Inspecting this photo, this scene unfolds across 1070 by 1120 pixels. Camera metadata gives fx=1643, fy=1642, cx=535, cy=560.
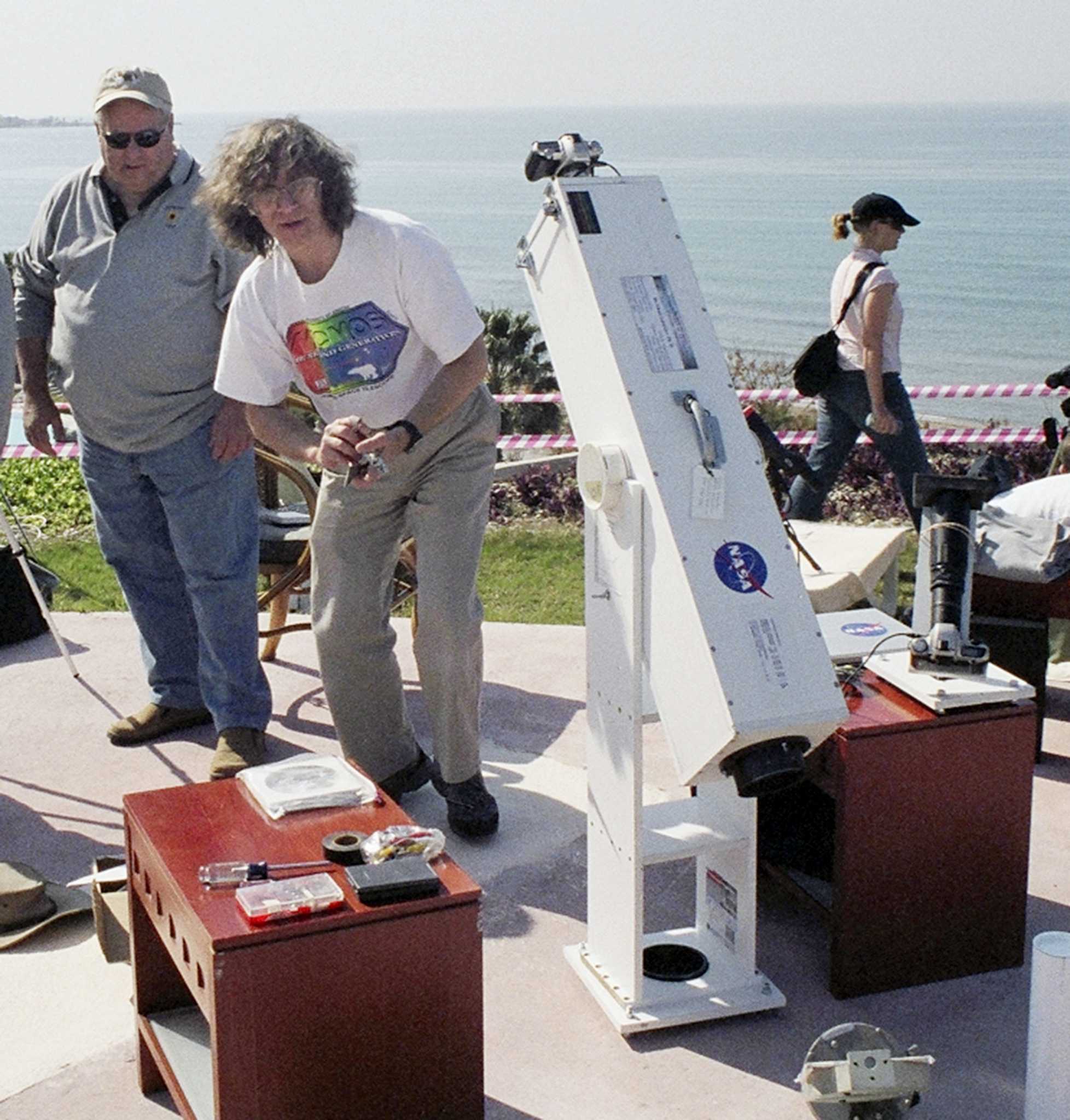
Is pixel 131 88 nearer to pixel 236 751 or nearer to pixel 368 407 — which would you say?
pixel 368 407

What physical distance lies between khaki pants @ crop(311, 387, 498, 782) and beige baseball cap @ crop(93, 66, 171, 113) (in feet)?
3.65

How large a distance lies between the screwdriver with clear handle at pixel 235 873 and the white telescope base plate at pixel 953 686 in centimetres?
139

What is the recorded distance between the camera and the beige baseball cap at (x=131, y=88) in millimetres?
4273

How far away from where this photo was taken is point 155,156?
4.34 m

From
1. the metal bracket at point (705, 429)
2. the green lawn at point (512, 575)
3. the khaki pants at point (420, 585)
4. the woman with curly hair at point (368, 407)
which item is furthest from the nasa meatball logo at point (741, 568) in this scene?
the green lawn at point (512, 575)

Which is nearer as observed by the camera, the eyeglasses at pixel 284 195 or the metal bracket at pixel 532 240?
the metal bracket at pixel 532 240

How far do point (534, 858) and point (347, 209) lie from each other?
165 cm

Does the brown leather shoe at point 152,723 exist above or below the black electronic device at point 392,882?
below

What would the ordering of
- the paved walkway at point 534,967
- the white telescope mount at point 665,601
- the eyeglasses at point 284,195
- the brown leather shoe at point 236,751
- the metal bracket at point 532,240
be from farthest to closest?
the brown leather shoe at point 236,751, the eyeglasses at point 284,195, the metal bracket at point 532,240, the paved walkway at point 534,967, the white telescope mount at point 665,601

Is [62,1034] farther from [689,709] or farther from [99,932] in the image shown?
[689,709]

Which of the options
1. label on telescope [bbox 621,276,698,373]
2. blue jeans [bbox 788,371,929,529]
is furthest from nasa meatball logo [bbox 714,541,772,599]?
blue jeans [bbox 788,371,929,529]

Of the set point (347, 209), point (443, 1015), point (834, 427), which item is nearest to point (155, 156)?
point (347, 209)

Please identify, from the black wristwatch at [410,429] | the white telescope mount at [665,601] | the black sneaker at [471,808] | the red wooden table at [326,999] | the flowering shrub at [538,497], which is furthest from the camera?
the flowering shrub at [538,497]

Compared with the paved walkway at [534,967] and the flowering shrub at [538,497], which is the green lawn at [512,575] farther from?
the paved walkway at [534,967]
